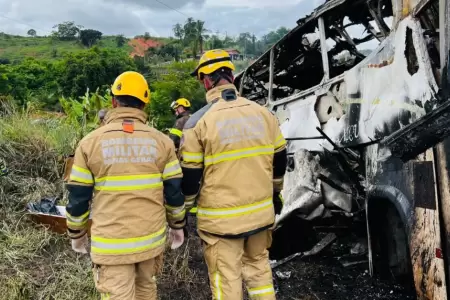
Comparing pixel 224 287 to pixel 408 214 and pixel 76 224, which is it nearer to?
pixel 76 224

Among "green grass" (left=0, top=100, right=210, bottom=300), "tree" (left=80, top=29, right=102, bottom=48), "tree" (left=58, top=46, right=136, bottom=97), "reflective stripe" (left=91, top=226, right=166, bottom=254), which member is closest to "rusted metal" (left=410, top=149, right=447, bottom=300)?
"reflective stripe" (left=91, top=226, right=166, bottom=254)

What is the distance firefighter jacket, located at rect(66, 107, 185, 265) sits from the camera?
6.91 ft

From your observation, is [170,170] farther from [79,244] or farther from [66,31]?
[66,31]

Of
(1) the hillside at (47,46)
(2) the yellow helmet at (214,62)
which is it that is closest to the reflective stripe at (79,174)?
(2) the yellow helmet at (214,62)

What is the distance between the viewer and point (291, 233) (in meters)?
4.08

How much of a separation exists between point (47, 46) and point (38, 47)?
163 cm

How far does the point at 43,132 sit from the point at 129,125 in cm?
302

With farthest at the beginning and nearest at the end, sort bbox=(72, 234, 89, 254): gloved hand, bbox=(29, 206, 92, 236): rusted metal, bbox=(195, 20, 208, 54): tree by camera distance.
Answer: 1. bbox=(195, 20, 208, 54): tree
2. bbox=(29, 206, 92, 236): rusted metal
3. bbox=(72, 234, 89, 254): gloved hand

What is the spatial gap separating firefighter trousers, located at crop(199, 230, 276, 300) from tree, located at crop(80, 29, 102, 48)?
84025 mm

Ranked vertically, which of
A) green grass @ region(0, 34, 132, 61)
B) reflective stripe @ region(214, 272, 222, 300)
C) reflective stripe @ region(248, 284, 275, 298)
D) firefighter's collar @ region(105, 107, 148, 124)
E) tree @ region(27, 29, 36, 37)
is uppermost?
tree @ region(27, 29, 36, 37)

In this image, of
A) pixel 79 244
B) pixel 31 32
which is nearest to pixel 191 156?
pixel 79 244

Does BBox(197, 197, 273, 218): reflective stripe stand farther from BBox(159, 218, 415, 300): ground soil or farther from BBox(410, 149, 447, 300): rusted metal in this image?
BBox(159, 218, 415, 300): ground soil

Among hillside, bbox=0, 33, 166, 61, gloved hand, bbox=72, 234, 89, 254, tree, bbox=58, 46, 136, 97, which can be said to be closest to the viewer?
gloved hand, bbox=72, 234, 89, 254

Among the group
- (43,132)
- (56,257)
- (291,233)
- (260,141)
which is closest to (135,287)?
(260,141)
